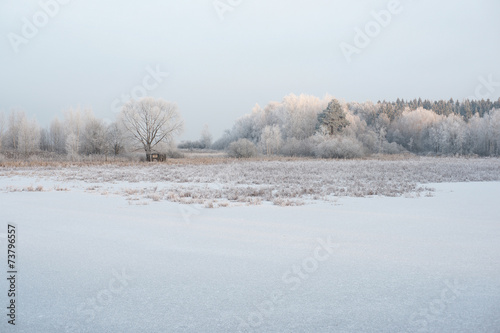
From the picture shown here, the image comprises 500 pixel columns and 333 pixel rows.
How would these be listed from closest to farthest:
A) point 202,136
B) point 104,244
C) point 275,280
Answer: point 275,280 < point 104,244 < point 202,136

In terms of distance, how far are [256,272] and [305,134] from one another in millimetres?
56828

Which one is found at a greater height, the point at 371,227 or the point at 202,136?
the point at 202,136

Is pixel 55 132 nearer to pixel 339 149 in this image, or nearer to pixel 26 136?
pixel 26 136

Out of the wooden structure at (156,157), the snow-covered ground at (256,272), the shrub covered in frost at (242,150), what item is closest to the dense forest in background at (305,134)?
the shrub covered in frost at (242,150)

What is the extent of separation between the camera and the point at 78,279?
12.9 ft

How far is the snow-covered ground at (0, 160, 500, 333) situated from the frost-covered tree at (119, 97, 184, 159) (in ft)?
104

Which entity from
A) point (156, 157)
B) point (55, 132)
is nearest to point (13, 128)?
point (55, 132)

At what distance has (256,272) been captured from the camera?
4.14m

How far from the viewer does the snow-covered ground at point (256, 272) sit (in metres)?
3.00

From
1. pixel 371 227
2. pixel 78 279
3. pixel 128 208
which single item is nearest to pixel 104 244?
pixel 78 279

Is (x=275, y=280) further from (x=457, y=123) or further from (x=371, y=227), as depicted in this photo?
(x=457, y=123)

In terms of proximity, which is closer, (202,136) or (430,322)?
(430,322)

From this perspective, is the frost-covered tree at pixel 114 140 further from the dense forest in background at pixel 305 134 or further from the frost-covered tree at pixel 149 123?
the frost-covered tree at pixel 149 123

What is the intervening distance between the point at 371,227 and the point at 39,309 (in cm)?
561
